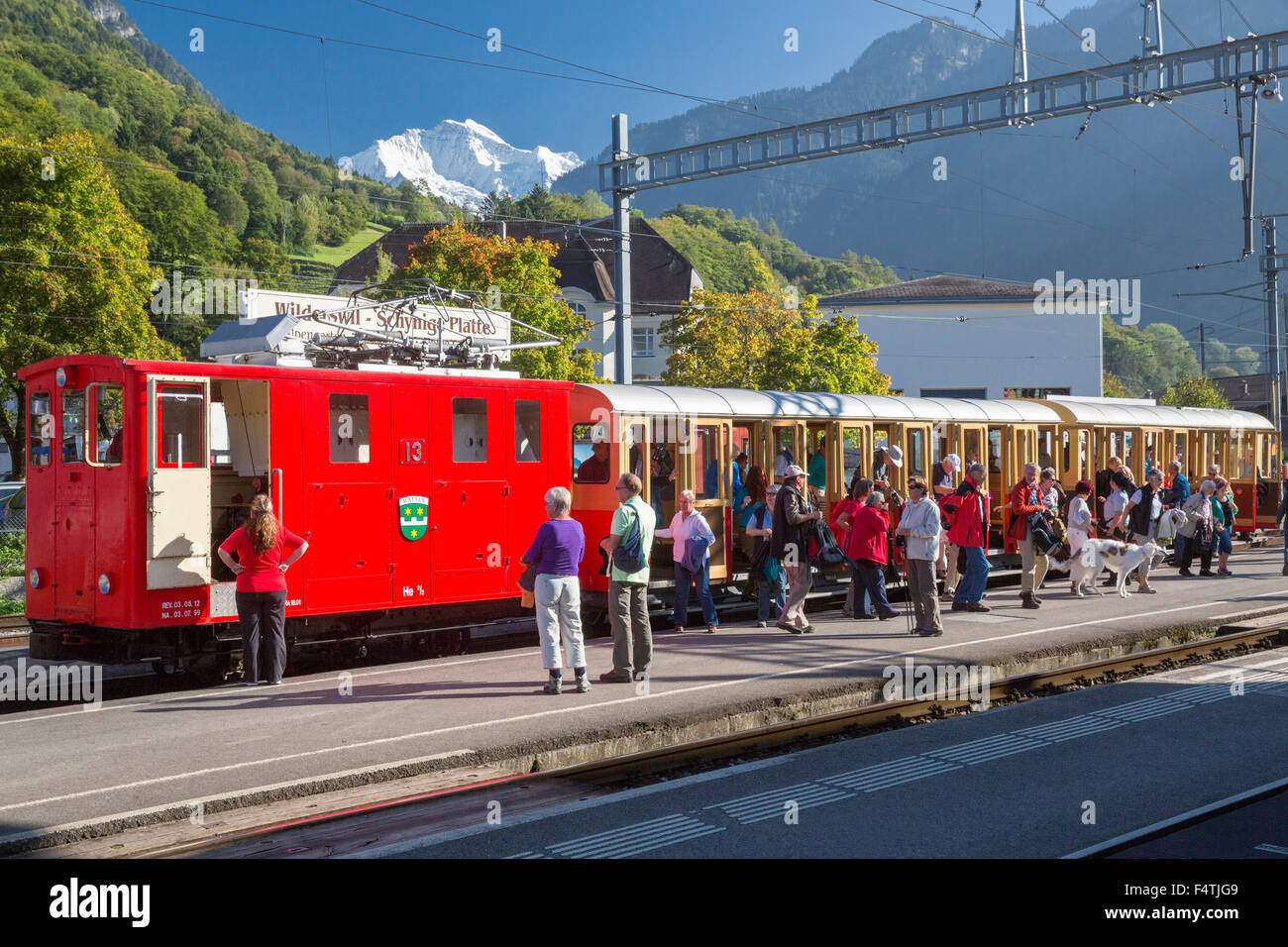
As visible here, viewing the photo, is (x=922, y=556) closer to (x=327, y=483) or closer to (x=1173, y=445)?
(x=327, y=483)

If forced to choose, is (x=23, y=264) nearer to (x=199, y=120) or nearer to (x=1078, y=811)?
(x=1078, y=811)

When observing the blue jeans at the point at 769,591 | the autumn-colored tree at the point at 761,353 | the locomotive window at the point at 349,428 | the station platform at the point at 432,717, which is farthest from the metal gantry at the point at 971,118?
the autumn-colored tree at the point at 761,353

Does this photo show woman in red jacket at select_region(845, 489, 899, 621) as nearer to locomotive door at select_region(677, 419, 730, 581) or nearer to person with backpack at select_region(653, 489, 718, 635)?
locomotive door at select_region(677, 419, 730, 581)

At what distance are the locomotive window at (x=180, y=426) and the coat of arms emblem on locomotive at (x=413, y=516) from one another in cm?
221

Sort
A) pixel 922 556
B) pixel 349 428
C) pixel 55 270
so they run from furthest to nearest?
1. pixel 55 270
2. pixel 922 556
3. pixel 349 428

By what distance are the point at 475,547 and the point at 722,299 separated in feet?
139

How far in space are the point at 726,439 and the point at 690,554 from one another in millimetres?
2889

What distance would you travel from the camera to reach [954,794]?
699 centimetres

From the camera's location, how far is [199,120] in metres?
107

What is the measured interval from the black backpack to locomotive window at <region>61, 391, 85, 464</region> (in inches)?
210

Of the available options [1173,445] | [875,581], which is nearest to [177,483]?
[875,581]

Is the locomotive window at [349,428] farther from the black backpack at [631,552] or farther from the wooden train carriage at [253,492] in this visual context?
the black backpack at [631,552]

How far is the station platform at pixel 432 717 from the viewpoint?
722cm
